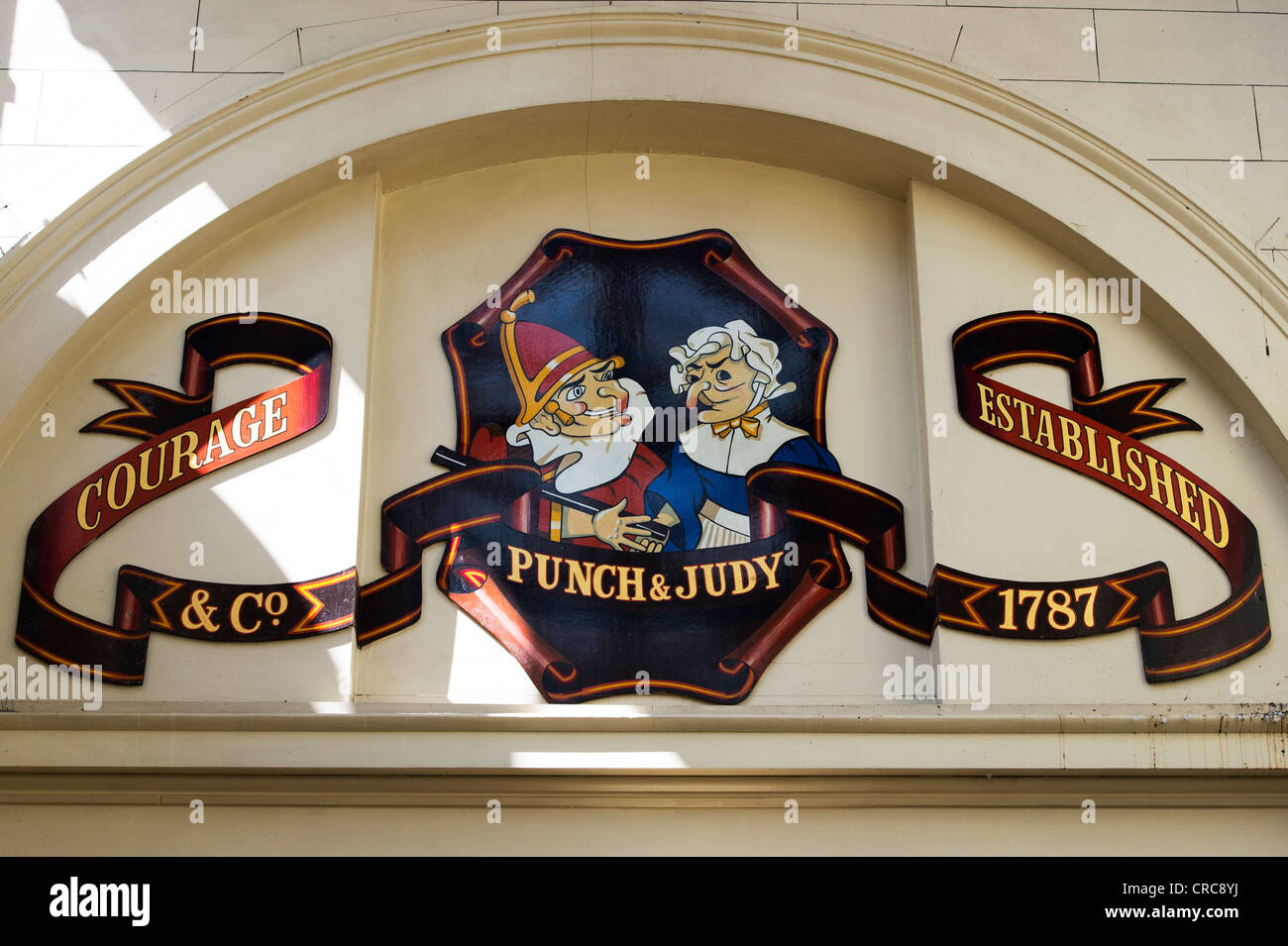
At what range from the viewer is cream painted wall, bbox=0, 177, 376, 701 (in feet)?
17.8

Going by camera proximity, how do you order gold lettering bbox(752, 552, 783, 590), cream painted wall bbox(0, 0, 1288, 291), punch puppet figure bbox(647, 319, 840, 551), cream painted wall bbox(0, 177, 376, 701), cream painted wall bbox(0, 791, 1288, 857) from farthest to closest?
cream painted wall bbox(0, 0, 1288, 291) → punch puppet figure bbox(647, 319, 840, 551) → gold lettering bbox(752, 552, 783, 590) → cream painted wall bbox(0, 177, 376, 701) → cream painted wall bbox(0, 791, 1288, 857)

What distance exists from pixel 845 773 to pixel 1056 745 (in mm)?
700

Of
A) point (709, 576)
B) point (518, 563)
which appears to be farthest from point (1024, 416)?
point (518, 563)

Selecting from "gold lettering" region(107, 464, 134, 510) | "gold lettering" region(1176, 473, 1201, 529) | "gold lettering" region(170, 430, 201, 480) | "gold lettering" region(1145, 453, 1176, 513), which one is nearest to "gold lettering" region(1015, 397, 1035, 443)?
"gold lettering" region(1145, 453, 1176, 513)

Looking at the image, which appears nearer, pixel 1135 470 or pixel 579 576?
pixel 579 576

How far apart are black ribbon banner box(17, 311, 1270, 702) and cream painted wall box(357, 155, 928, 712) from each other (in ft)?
0.32

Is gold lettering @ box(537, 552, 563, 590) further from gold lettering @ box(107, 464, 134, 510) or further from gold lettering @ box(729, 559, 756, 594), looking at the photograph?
gold lettering @ box(107, 464, 134, 510)

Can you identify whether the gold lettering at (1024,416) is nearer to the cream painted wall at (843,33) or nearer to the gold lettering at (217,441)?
the cream painted wall at (843,33)

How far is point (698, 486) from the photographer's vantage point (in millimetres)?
5801

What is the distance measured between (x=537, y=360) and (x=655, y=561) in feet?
3.08

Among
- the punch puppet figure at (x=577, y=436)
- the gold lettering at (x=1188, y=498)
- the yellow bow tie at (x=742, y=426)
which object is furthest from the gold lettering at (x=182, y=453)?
the gold lettering at (x=1188, y=498)

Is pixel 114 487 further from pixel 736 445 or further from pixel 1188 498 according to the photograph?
pixel 1188 498

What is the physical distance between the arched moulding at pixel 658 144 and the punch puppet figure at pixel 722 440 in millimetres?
898
